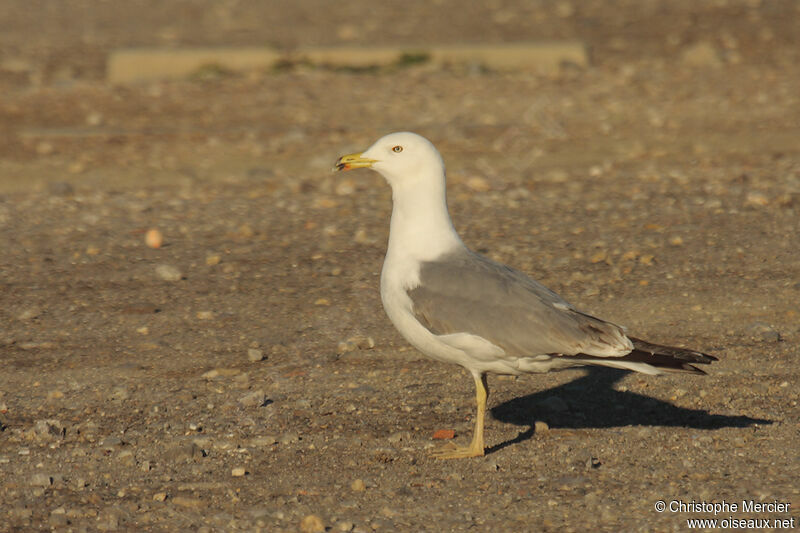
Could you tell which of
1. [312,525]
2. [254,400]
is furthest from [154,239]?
[312,525]

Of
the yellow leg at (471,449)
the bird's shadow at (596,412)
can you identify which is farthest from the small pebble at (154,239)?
the yellow leg at (471,449)

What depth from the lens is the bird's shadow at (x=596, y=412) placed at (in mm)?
5746

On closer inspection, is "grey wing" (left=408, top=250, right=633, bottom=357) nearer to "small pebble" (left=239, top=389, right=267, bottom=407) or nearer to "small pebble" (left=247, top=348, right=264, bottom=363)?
"small pebble" (left=239, top=389, right=267, bottom=407)

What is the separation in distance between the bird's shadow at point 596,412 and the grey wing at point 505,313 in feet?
2.17

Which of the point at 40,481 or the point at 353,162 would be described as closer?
the point at 40,481

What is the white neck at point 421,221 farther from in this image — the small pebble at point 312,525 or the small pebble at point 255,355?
the small pebble at point 312,525

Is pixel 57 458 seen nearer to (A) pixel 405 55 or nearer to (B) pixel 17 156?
(B) pixel 17 156

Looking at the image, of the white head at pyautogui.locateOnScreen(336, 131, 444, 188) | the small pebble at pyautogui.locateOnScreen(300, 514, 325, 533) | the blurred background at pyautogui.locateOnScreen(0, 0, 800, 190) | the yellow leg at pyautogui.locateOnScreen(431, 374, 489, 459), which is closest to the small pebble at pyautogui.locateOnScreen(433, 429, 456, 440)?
the yellow leg at pyautogui.locateOnScreen(431, 374, 489, 459)

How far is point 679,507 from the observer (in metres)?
4.78

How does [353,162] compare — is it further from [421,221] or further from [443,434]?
[443,434]

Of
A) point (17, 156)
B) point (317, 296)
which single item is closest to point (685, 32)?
point (17, 156)

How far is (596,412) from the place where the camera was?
19.6 ft

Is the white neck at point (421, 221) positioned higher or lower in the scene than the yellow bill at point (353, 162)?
lower

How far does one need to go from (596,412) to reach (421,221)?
1.36 metres
